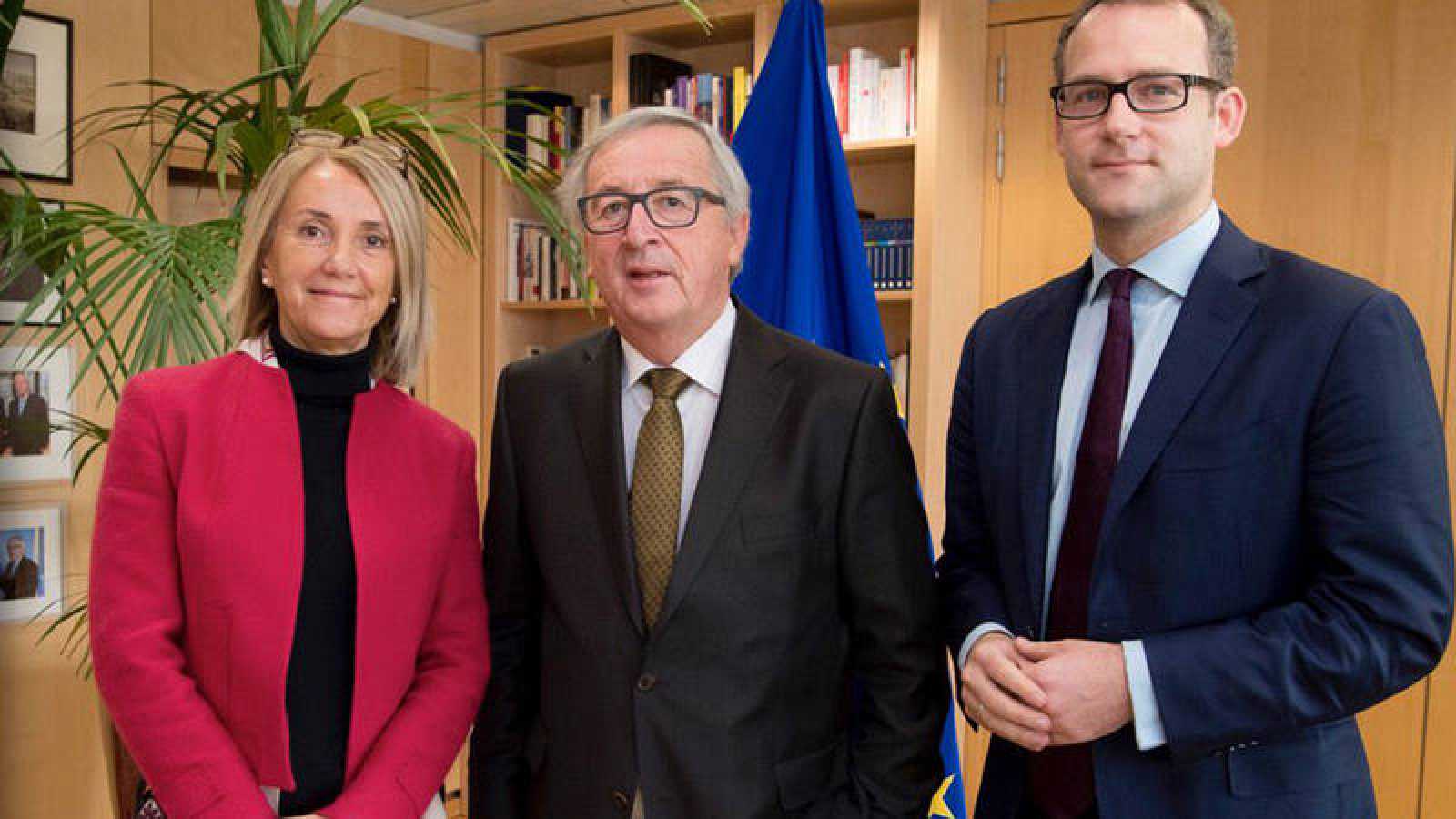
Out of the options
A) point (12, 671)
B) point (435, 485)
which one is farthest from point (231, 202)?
point (435, 485)

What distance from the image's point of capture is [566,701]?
163 cm

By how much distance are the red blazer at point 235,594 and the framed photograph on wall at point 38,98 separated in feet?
6.73

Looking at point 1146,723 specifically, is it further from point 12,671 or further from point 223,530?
point 12,671

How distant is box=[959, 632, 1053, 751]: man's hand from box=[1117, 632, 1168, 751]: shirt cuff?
0.10m

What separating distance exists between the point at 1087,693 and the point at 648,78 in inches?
127

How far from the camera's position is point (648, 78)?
414cm

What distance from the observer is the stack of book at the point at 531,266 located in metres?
4.57

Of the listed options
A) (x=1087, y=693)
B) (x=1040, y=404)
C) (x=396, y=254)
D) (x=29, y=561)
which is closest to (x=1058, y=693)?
(x=1087, y=693)

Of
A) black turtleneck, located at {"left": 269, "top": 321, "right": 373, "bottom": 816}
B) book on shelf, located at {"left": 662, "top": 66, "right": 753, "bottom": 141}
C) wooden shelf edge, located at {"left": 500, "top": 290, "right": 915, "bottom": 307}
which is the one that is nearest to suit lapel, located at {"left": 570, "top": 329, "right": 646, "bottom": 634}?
black turtleneck, located at {"left": 269, "top": 321, "right": 373, "bottom": 816}

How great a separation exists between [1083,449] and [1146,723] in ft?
1.10

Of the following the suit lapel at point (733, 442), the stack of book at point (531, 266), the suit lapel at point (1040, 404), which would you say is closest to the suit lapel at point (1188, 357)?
the suit lapel at point (1040, 404)

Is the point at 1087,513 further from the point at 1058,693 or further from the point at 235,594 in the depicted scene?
the point at 235,594

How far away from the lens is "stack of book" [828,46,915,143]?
366 centimetres

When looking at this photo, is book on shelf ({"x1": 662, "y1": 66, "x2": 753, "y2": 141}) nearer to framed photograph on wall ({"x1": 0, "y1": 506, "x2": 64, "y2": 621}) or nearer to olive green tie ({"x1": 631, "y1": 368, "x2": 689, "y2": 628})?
framed photograph on wall ({"x1": 0, "y1": 506, "x2": 64, "y2": 621})
